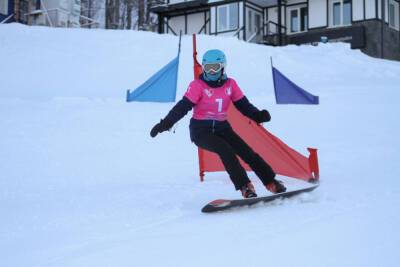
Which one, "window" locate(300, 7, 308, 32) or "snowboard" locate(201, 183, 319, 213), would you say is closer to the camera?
"snowboard" locate(201, 183, 319, 213)

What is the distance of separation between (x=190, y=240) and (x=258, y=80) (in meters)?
13.6

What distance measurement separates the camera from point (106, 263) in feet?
9.93

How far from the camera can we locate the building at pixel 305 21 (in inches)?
1006

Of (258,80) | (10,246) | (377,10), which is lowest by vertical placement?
(10,246)

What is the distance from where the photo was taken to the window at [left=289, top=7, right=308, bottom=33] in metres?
28.3

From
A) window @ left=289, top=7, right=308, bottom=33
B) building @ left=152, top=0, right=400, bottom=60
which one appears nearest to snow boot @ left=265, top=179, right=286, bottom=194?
building @ left=152, top=0, right=400, bottom=60

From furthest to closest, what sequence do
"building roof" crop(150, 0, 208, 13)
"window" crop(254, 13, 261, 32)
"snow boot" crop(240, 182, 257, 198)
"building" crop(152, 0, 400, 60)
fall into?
1. "building roof" crop(150, 0, 208, 13)
2. "window" crop(254, 13, 261, 32)
3. "building" crop(152, 0, 400, 60)
4. "snow boot" crop(240, 182, 257, 198)

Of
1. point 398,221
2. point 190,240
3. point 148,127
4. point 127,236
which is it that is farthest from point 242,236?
point 148,127

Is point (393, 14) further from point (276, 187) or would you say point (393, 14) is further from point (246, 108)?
point (276, 187)

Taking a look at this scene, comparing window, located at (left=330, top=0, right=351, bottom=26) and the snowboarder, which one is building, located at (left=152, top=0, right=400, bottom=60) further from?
the snowboarder

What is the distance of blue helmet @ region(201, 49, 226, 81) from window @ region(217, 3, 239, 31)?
23995 mm

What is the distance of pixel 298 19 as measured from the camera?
28.4m

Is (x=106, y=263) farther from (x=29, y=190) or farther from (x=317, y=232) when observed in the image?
(x=29, y=190)

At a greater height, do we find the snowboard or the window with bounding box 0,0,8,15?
the window with bounding box 0,0,8,15
